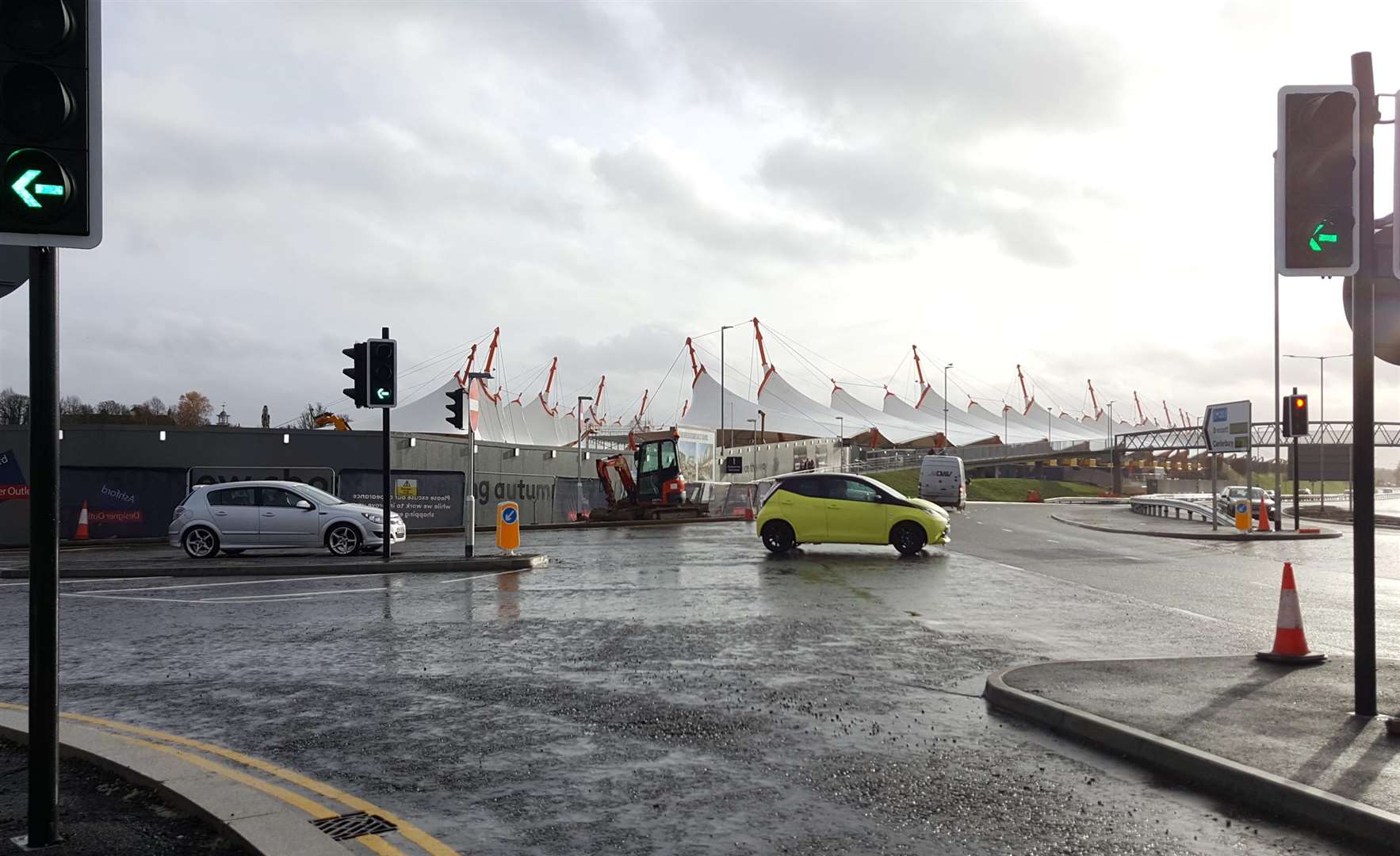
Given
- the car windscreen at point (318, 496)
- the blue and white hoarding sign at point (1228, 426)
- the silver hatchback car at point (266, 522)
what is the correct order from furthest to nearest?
the blue and white hoarding sign at point (1228, 426), the car windscreen at point (318, 496), the silver hatchback car at point (266, 522)

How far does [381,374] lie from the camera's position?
19.3 m

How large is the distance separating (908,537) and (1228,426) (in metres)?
18.5

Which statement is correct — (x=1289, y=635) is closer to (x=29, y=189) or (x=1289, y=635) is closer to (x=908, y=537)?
(x=29, y=189)

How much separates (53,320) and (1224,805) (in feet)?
19.4

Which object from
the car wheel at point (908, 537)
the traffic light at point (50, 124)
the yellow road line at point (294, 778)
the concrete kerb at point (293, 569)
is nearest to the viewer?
the traffic light at point (50, 124)

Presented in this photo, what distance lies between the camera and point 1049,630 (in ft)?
37.3

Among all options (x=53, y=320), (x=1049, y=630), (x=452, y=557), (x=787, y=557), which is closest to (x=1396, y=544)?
(x=787, y=557)

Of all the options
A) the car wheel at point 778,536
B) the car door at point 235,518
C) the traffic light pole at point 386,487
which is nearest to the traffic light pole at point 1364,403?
the car wheel at point 778,536

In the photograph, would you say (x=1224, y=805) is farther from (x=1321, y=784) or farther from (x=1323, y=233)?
(x=1323, y=233)

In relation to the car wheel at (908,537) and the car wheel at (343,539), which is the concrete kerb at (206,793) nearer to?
the car wheel at (343,539)

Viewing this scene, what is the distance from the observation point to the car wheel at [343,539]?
2156 cm

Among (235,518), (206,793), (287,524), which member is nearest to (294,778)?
(206,793)

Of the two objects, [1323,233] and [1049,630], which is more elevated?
[1323,233]

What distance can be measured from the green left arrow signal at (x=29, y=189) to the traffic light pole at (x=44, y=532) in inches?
9.9
